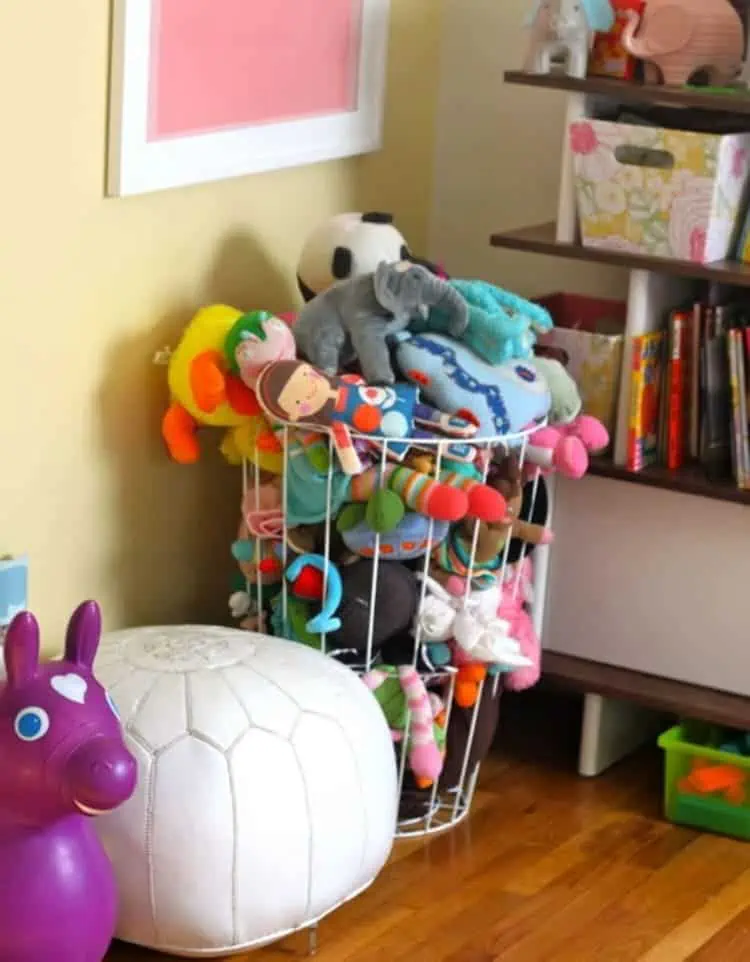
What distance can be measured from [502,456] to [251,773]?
0.60 meters

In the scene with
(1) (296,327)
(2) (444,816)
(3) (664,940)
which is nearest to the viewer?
(3) (664,940)

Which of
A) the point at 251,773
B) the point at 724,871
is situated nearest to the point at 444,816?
the point at 724,871

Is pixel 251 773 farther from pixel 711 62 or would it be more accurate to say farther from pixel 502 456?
pixel 711 62

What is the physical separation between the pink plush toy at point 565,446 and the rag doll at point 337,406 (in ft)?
0.75

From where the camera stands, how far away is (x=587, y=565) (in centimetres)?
249

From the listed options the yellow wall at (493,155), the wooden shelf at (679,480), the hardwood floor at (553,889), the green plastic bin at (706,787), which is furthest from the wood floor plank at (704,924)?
the yellow wall at (493,155)

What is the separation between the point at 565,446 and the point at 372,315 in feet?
1.04

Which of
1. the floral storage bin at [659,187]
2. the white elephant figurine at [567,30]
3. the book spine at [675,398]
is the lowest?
the book spine at [675,398]

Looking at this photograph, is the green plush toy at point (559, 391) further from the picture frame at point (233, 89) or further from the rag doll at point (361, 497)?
the picture frame at point (233, 89)

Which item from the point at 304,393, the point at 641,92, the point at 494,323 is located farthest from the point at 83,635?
the point at 641,92

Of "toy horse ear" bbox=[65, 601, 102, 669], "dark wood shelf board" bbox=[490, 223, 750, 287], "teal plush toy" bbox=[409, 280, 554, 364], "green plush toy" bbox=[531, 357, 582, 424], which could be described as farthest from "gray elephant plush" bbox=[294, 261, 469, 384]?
"toy horse ear" bbox=[65, 601, 102, 669]

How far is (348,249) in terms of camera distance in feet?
7.41

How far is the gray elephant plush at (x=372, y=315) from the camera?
212 cm

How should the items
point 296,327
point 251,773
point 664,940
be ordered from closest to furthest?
point 251,773 < point 664,940 < point 296,327
